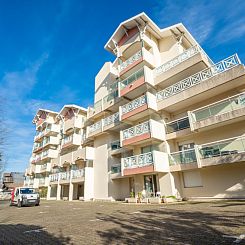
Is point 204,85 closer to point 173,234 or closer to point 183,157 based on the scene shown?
point 183,157

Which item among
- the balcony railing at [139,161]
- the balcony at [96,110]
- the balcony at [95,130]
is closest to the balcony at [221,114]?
the balcony railing at [139,161]

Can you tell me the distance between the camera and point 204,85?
51.0 ft

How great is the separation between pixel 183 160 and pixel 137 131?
507 cm

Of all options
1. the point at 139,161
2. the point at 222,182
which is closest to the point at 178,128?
the point at 139,161

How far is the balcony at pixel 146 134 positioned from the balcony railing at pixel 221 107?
A: 3404 millimetres

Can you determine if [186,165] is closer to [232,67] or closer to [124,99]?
[232,67]

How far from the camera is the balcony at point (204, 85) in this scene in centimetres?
1433

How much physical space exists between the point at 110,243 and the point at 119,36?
2524cm

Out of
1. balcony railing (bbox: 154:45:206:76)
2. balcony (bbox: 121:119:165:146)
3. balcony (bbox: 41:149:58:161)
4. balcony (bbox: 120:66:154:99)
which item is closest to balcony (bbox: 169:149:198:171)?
balcony (bbox: 121:119:165:146)

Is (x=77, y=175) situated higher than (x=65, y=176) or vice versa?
(x=65, y=176)

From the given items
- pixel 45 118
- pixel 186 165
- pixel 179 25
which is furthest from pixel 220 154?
pixel 45 118

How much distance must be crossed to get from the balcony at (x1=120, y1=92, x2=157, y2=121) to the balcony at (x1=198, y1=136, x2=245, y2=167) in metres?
6.00

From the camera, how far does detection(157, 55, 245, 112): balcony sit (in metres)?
14.3

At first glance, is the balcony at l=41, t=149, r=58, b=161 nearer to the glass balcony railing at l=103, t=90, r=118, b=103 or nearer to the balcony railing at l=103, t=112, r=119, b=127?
the balcony railing at l=103, t=112, r=119, b=127
